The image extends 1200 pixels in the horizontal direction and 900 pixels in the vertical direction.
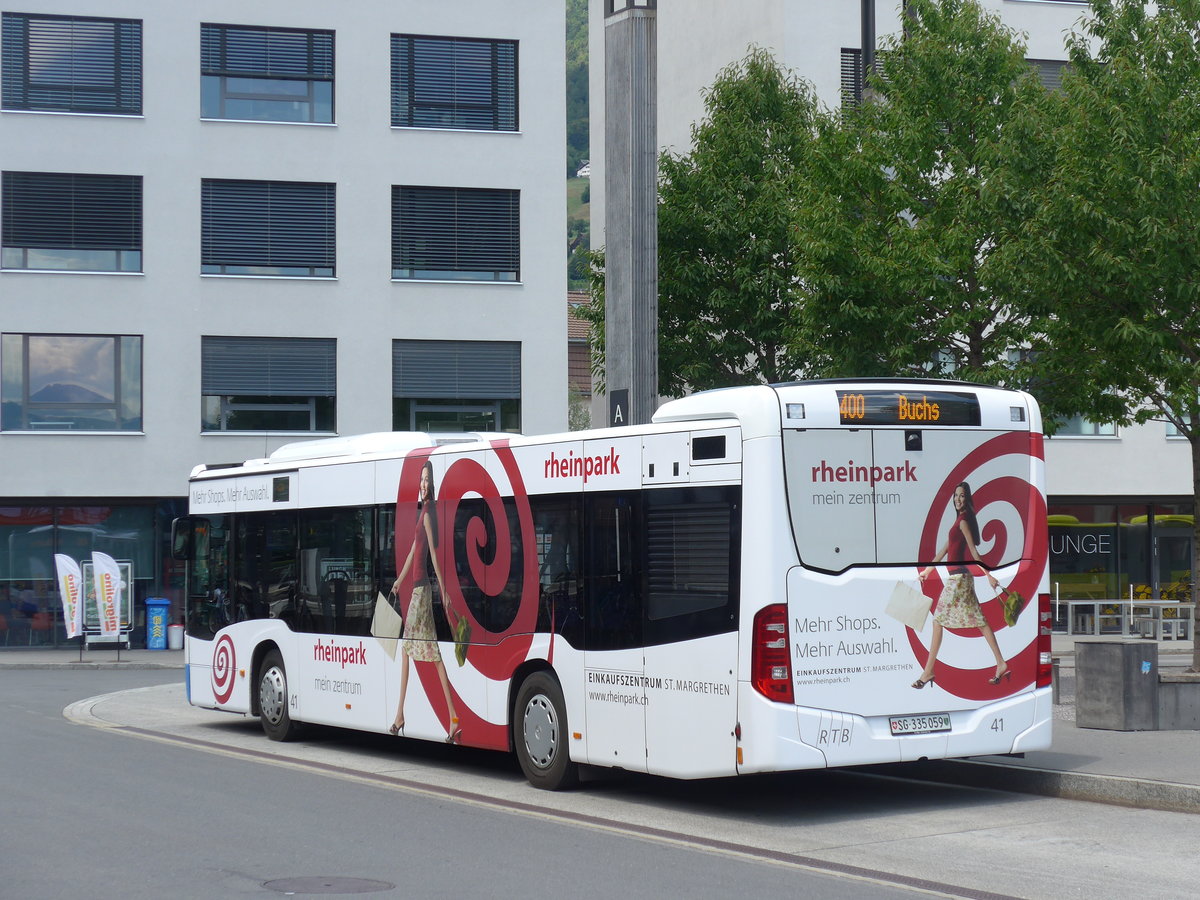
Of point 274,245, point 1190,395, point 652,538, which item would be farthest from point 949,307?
point 274,245

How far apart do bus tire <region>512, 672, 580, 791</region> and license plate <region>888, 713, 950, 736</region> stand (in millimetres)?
2543

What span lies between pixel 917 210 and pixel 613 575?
482 inches

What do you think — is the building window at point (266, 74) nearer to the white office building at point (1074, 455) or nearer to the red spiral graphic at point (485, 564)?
the white office building at point (1074, 455)

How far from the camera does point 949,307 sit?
2158 centimetres

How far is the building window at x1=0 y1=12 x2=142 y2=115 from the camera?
33312mm

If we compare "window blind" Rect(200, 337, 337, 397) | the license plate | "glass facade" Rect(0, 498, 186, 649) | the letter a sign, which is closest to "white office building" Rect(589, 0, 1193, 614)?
"window blind" Rect(200, 337, 337, 397)

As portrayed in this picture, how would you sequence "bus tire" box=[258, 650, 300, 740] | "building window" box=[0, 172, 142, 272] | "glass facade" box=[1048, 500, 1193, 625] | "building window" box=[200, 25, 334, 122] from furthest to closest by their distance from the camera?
"glass facade" box=[1048, 500, 1193, 625] → "building window" box=[200, 25, 334, 122] → "building window" box=[0, 172, 142, 272] → "bus tire" box=[258, 650, 300, 740]

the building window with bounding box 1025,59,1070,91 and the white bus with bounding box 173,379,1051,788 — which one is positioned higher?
the building window with bounding box 1025,59,1070,91

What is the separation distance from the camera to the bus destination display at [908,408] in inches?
421

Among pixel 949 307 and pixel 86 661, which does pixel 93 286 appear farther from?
pixel 949 307

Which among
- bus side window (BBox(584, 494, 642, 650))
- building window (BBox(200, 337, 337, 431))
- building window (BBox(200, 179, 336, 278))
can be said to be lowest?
bus side window (BBox(584, 494, 642, 650))

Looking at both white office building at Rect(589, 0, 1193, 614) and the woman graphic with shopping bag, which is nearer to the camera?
the woman graphic with shopping bag

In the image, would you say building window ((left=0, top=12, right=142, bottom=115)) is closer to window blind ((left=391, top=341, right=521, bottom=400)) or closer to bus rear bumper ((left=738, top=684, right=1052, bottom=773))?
window blind ((left=391, top=341, right=521, bottom=400))

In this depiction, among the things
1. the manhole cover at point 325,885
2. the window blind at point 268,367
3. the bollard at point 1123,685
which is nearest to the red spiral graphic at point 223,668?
the bollard at point 1123,685
